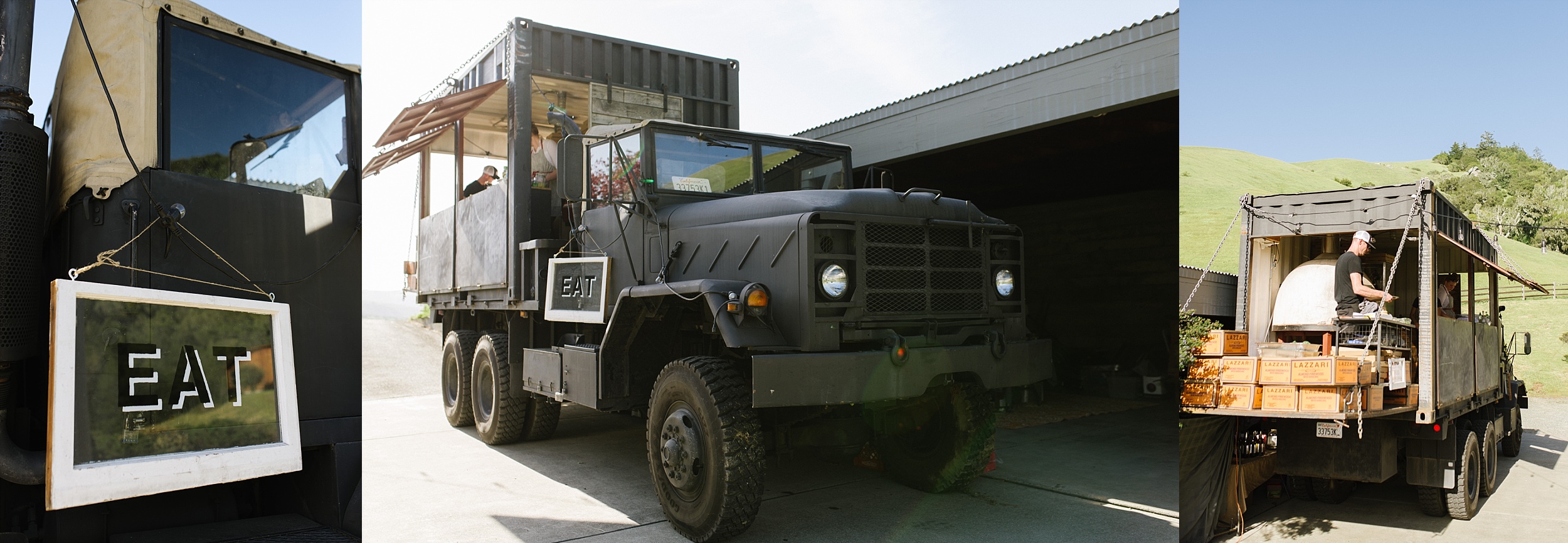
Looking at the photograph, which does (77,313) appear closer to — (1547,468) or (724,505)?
(724,505)

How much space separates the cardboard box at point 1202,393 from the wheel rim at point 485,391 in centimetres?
555

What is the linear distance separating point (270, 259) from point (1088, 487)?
517cm

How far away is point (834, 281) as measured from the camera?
14.7 ft

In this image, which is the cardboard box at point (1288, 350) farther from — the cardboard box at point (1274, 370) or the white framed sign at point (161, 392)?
the white framed sign at point (161, 392)

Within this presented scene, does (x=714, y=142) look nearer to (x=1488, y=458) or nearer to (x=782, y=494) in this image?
(x=782, y=494)

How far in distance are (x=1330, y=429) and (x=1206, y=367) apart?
2.72ft

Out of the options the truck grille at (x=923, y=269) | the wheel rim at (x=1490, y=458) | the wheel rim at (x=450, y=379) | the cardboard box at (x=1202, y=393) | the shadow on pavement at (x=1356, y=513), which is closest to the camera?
the truck grille at (x=923, y=269)

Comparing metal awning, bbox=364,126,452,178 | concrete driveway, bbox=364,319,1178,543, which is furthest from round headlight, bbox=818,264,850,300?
metal awning, bbox=364,126,452,178

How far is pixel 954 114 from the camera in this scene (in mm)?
9039

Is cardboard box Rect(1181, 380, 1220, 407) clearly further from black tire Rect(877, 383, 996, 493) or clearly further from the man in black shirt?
the man in black shirt

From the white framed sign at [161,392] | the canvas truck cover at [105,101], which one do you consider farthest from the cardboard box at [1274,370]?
the canvas truck cover at [105,101]

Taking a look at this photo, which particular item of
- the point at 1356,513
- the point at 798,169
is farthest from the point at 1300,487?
the point at 798,169

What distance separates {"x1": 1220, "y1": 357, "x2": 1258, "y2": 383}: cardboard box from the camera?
5.77 m

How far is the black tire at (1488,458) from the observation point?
25.7 feet
